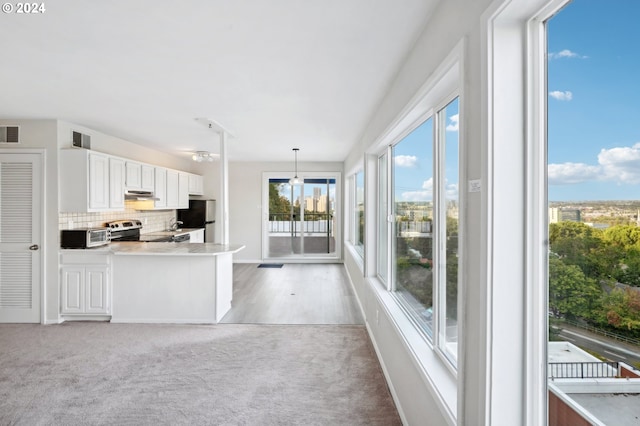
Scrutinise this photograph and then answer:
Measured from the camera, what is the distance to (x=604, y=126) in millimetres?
919

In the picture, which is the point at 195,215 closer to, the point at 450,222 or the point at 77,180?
the point at 77,180

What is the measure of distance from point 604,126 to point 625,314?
0.50m

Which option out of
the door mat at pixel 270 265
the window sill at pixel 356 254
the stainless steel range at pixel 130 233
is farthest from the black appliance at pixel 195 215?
the window sill at pixel 356 254

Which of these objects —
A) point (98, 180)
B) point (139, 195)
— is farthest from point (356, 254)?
point (98, 180)

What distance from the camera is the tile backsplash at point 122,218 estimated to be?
4.47m

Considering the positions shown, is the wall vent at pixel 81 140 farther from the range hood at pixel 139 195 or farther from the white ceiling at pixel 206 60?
the range hood at pixel 139 195

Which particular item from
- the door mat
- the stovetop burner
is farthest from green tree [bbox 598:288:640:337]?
the door mat

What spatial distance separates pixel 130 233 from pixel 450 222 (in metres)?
5.33

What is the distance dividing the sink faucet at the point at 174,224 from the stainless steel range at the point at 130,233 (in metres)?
1.04

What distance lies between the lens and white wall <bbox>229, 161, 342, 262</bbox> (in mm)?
8461

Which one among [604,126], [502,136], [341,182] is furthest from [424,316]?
[341,182]

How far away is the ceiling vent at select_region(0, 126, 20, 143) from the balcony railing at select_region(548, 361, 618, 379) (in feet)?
18.7

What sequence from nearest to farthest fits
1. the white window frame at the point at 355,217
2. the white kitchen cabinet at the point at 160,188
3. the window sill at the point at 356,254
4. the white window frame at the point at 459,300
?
the white window frame at the point at 459,300 → the window sill at the point at 356,254 → the white kitchen cabinet at the point at 160,188 → the white window frame at the point at 355,217

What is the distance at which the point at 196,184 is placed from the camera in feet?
26.0
